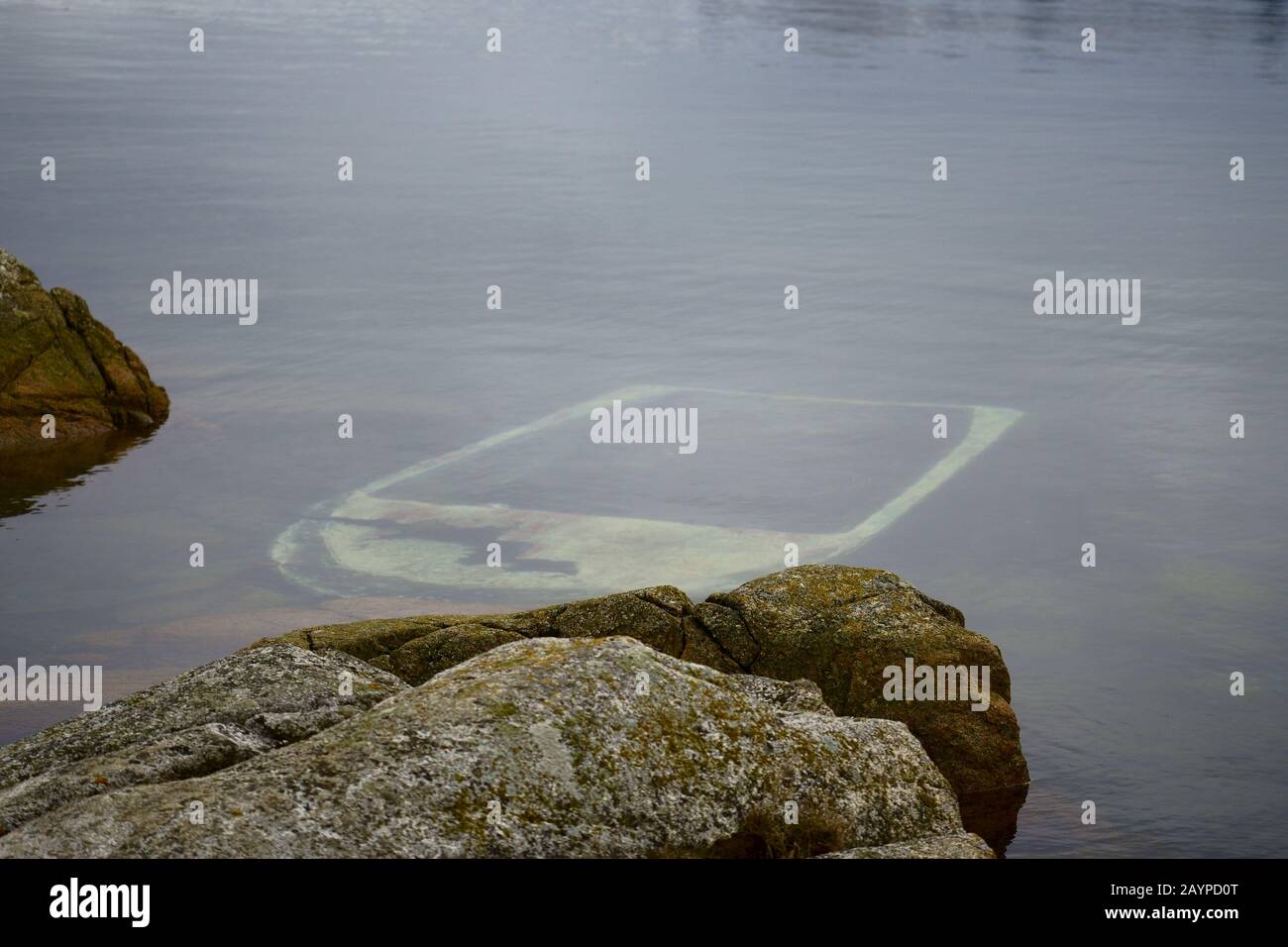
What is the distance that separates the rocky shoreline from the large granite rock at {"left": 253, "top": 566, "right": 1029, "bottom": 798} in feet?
3.47

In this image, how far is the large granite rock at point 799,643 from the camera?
36.5ft

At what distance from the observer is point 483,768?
7.63 metres

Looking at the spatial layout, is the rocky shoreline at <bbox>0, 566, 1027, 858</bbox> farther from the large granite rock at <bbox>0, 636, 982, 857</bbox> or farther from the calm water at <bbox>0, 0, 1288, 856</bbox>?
the calm water at <bbox>0, 0, 1288, 856</bbox>

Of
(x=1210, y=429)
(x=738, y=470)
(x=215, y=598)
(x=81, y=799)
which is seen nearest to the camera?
(x=81, y=799)

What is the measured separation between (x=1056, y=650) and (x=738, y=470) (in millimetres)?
5015

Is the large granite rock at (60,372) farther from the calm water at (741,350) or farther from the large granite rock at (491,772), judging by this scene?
the large granite rock at (491,772)

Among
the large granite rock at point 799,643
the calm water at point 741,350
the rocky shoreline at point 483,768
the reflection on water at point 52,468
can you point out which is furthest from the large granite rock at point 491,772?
the reflection on water at point 52,468

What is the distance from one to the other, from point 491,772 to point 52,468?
1283cm

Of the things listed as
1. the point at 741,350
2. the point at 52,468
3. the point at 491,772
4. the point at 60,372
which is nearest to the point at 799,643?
the point at 491,772

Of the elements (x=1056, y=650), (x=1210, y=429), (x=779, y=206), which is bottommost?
(x=1056, y=650)

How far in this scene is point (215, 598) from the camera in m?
15.3

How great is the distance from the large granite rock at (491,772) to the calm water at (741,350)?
304 centimetres
